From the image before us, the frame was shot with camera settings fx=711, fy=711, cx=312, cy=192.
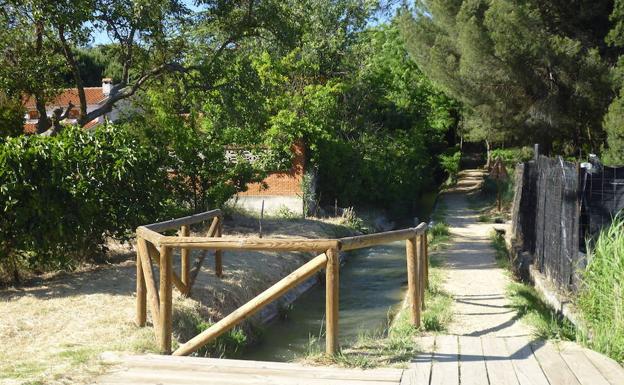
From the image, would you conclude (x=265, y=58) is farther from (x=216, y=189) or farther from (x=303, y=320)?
(x=303, y=320)

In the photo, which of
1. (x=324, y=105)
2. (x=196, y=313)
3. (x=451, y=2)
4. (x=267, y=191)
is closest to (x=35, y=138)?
(x=196, y=313)

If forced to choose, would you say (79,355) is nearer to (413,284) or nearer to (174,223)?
(174,223)

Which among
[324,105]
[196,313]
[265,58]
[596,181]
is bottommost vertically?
[196,313]

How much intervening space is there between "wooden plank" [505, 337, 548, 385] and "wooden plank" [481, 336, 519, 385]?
1.9 inches

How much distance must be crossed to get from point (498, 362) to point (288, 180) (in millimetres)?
16678

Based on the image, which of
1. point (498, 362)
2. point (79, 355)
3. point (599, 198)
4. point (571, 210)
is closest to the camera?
point (498, 362)

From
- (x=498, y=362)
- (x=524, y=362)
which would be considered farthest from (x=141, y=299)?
(x=524, y=362)

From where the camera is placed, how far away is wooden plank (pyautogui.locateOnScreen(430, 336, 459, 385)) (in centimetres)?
563

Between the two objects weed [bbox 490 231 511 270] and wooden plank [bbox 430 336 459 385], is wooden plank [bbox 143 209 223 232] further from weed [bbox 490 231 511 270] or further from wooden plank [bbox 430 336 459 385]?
weed [bbox 490 231 511 270]

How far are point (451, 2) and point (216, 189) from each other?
14.2 m

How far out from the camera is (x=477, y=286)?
1159cm

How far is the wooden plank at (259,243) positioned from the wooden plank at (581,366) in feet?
7.27

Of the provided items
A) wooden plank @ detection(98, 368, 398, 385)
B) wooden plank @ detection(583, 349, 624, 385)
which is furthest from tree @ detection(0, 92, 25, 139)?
wooden plank @ detection(583, 349, 624, 385)

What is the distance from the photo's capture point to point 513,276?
12.9m
